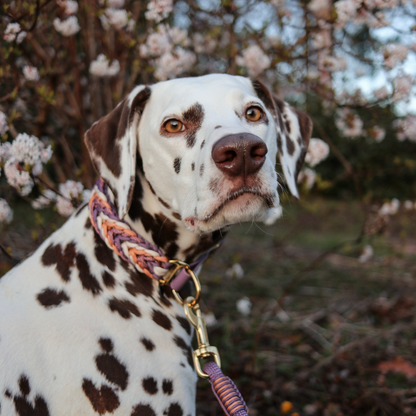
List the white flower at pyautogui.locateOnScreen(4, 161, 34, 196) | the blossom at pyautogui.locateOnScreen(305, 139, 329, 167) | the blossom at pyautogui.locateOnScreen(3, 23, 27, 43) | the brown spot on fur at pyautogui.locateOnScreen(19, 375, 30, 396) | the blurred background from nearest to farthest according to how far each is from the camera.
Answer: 1. the brown spot on fur at pyautogui.locateOnScreen(19, 375, 30, 396)
2. the white flower at pyautogui.locateOnScreen(4, 161, 34, 196)
3. the blossom at pyautogui.locateOnScreen(3, 23, 27, 43)
4. the blurred background
5. the blossom at pyautogui.locateOnScreen(305, 139, 329, 167)

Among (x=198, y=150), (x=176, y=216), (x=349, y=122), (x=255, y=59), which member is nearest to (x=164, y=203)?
(x=176, y=216)

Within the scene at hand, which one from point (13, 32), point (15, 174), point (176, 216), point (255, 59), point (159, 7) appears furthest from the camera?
point (255, 59)

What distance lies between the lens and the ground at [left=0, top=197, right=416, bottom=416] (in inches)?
111

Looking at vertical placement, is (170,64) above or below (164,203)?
above

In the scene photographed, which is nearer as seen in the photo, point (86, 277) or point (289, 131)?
point (86, 277)

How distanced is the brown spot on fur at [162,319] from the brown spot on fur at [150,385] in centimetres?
25

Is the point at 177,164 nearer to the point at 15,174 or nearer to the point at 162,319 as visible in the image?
the point at 162,319

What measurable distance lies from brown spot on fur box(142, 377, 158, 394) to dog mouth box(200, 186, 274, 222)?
0.70 meters

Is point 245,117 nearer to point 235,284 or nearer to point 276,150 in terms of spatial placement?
point 276,150

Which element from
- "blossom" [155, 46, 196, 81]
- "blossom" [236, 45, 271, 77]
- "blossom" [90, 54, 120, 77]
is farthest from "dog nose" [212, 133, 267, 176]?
"blossom" [236, 45, 271, 77]

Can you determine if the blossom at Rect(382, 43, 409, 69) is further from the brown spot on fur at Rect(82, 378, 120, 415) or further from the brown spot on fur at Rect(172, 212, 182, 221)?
the brown spot on fur at Rect(82, 378, 120, 415)

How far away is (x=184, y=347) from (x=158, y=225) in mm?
602

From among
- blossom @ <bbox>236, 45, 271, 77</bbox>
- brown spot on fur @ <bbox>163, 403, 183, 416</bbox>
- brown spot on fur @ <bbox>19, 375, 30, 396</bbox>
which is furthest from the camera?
blossom @ <bbox>236, 45, 271, 77</bbox>

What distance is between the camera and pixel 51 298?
1688 millimetres
